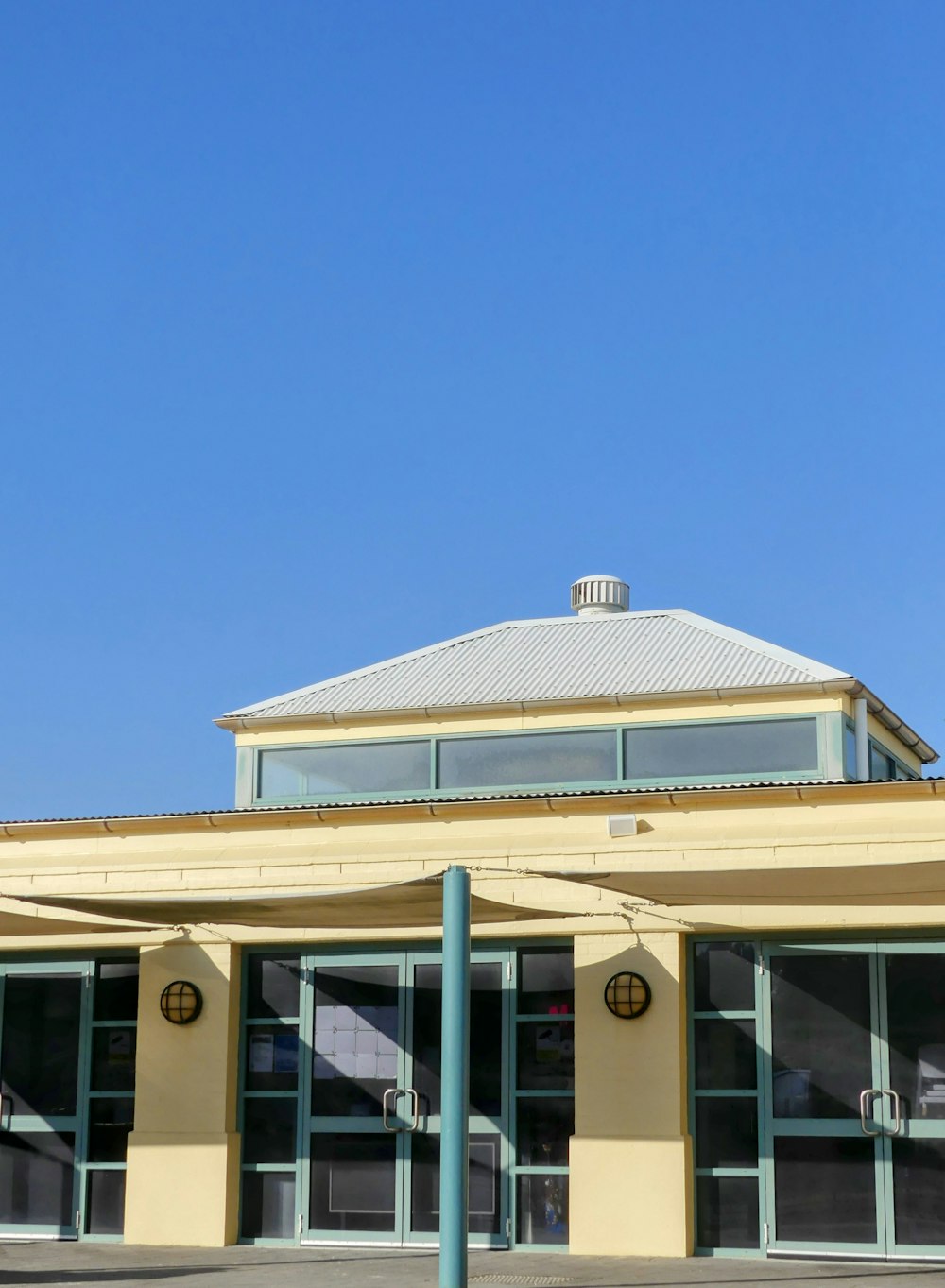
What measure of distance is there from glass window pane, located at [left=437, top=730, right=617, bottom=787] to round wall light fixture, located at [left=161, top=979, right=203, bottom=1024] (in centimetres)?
353

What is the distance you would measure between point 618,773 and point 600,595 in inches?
216

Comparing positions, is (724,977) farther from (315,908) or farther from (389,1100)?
(315,908)

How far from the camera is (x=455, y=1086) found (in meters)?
10.1

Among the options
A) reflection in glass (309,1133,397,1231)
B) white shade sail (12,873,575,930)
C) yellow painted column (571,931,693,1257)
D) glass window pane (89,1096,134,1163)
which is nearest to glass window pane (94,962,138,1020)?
glass window pane (89,1096,134,1163)

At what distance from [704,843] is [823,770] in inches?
121

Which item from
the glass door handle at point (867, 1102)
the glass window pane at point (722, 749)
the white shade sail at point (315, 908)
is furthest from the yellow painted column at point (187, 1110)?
the glass door handle at point (867, 1102)

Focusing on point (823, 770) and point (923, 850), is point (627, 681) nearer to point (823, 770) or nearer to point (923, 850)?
point (823, 770)

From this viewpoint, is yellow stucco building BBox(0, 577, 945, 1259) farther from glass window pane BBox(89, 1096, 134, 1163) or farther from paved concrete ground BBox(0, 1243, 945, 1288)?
paved concrete ground BBox(0, 1243, 945, 1288)

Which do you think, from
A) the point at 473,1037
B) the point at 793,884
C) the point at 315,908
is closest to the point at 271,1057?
the point at 473,1037

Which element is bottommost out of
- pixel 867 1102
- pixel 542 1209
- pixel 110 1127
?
pixel 542 1209

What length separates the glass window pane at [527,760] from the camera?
1562 centimetres

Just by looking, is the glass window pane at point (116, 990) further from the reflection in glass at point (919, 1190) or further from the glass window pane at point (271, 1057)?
the reflection in glass at point (919, 1190)

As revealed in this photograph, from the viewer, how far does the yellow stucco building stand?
1209 cm

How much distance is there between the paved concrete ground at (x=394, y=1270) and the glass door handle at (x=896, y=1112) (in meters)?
0.92
